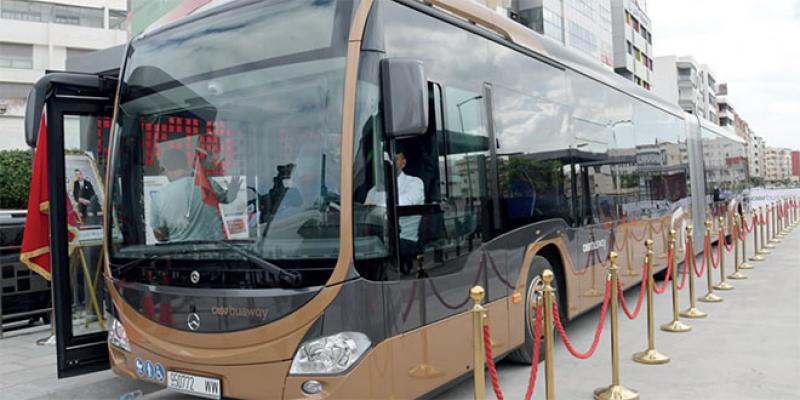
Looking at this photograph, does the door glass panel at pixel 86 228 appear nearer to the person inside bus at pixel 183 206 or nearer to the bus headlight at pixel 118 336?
the bus headlight at pixel 118 336

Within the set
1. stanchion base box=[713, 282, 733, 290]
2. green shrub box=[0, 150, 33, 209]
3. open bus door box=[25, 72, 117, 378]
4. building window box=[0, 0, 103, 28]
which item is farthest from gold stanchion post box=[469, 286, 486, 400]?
building window box=[0, 0, 103, 28]

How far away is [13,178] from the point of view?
33.8 meters

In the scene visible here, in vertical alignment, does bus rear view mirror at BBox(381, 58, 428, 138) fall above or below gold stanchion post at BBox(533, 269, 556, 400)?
above

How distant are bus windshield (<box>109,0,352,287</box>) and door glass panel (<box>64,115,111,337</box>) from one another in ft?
8.57

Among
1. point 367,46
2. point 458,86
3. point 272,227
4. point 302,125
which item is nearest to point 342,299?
point 272,227

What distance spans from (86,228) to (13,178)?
32212 mm

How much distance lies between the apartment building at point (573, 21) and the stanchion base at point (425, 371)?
4225 centimetres

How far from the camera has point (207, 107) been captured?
409cm

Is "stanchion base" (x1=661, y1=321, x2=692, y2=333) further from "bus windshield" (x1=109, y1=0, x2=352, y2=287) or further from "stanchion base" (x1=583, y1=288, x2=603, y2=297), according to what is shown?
"bus windshield" (x1=109, y1=0, x2=352, y2=287)

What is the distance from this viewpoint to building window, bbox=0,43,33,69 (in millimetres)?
44438

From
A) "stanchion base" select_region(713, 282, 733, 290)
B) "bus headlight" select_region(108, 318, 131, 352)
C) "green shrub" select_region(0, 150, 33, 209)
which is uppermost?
"green shrub" select_region(0, 150, 33, 209)

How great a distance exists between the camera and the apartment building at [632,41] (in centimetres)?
6644

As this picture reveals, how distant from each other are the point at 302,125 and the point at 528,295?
296cm

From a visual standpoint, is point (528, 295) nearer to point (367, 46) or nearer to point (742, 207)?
point (367, 46)
